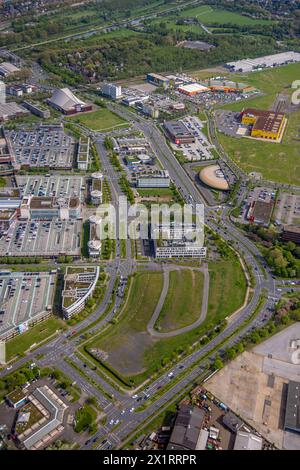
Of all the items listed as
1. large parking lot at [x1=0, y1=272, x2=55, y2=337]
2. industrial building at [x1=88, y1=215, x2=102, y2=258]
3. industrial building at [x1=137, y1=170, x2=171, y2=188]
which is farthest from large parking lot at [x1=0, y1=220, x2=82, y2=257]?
industrial building at [x1=137, y1=170, x2=171, y2=188]

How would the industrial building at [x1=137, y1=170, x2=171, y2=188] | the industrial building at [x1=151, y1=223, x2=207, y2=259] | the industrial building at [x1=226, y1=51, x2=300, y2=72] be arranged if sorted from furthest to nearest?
the industrial building at [x1=226, y1=51, x2=300, y2=72], the industrial building at [x1=137, y1=170, x2=171, y2=188], the industrial building at [x1=151, y1=223, x2=207, y2=259]

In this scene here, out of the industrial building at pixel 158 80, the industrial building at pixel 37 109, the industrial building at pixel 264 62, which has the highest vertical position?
the industrial building at pixel 264 62

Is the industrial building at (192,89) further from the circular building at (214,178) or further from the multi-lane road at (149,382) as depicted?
the multi-lane road at (149,382)

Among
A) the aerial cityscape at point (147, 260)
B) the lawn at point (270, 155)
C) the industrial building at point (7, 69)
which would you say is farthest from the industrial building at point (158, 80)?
the industrial building at point (7, 69)

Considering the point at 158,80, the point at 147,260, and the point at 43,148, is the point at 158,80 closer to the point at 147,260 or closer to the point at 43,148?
the point at 43,148

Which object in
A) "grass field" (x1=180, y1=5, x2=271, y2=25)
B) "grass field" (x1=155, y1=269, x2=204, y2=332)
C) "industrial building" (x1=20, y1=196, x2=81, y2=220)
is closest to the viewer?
"grass field" (x1=155, y1=269, x2=204, y2=332)

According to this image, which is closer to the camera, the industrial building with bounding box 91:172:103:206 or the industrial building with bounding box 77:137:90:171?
the industrial building with bounding box 91:172:103:206

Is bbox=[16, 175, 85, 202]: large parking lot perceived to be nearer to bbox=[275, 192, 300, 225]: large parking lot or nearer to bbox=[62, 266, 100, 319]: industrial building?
bbox=[62, 266, 100, 319]: industrial building
